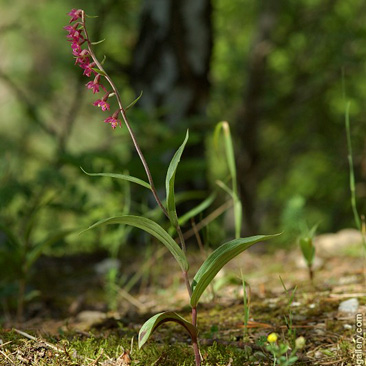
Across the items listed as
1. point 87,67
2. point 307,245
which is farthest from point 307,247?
point 87,67

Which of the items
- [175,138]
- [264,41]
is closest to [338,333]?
[175,138]

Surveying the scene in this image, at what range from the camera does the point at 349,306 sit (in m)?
1.78

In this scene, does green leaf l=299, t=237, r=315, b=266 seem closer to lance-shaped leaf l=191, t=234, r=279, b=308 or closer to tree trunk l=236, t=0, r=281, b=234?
lance-shaped leaf l=191, t=234, r=279, b=308

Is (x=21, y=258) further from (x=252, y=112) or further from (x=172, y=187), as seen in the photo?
(x=252, y=112)

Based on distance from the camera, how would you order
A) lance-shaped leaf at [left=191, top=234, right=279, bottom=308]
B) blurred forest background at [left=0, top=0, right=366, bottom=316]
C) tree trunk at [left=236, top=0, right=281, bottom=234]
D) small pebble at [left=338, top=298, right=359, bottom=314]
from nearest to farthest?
→ lance-shaped leaf at [left=191, top=234, right=279, bottom=308] → small pebble at [left=338, top=298, right=359, bottom=314] → blurred forest background at [left=0, top=0, right=366, bottom=316] → tree trunk at [left=236, top=0, right=281, bottom=234]

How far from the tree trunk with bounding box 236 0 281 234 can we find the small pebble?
4.07 meters

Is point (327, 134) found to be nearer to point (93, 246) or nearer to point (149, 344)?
point (93, 246)

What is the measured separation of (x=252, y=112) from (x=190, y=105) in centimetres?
202

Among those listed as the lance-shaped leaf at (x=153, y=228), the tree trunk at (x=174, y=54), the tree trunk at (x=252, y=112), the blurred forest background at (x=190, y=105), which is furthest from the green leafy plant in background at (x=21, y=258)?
the tree trunk at (x=252, y=112)

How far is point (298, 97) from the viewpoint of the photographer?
6.50m

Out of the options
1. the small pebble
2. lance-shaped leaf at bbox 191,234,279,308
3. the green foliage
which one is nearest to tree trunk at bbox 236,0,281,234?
the green foliage

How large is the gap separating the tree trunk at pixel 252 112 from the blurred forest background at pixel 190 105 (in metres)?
0.02

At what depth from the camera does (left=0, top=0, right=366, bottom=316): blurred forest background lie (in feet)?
11.0

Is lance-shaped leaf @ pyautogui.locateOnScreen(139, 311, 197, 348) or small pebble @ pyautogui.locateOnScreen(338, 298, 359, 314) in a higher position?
lance-shaped leaf @ pyautogui.locateOnScreen(139, 311, 197, 348)
